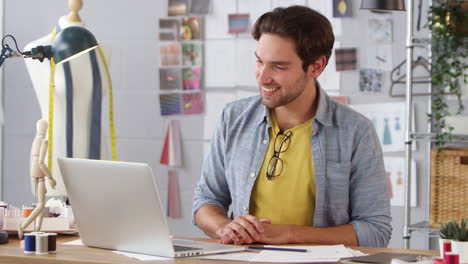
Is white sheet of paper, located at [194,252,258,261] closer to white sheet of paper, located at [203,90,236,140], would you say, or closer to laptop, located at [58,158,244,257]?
laptop, located at [58,158,244,257]

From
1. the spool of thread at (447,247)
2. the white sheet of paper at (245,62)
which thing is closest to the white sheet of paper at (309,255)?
the spool of thread at (447,247)

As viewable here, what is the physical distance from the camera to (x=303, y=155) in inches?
98.4

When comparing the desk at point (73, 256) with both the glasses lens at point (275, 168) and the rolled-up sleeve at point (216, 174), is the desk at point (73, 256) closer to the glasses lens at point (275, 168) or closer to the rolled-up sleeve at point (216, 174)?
the glasses lens at point (275, 168)

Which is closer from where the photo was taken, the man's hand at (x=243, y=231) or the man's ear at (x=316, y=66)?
the man's hand at (x=243, y=231)

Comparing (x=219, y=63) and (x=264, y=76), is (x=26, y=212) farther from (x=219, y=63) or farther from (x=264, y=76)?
(x=219, y=63)

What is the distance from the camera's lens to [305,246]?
2.16 m

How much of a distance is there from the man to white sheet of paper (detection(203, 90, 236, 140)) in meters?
1.77

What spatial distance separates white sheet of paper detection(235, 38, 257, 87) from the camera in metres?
4.32

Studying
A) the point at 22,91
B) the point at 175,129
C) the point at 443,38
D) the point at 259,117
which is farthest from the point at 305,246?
the point at 22,91

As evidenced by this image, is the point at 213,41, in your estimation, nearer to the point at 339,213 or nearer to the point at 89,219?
the point at 339,213

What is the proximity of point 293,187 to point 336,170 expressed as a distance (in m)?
0.15

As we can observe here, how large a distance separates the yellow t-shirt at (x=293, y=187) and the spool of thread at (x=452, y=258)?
840mm

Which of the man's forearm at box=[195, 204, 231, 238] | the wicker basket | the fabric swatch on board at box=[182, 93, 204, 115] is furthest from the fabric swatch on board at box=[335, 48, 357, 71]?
the man's forearm at box=[195, 204, 231, 238]

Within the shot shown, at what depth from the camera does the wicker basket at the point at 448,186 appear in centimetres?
369
